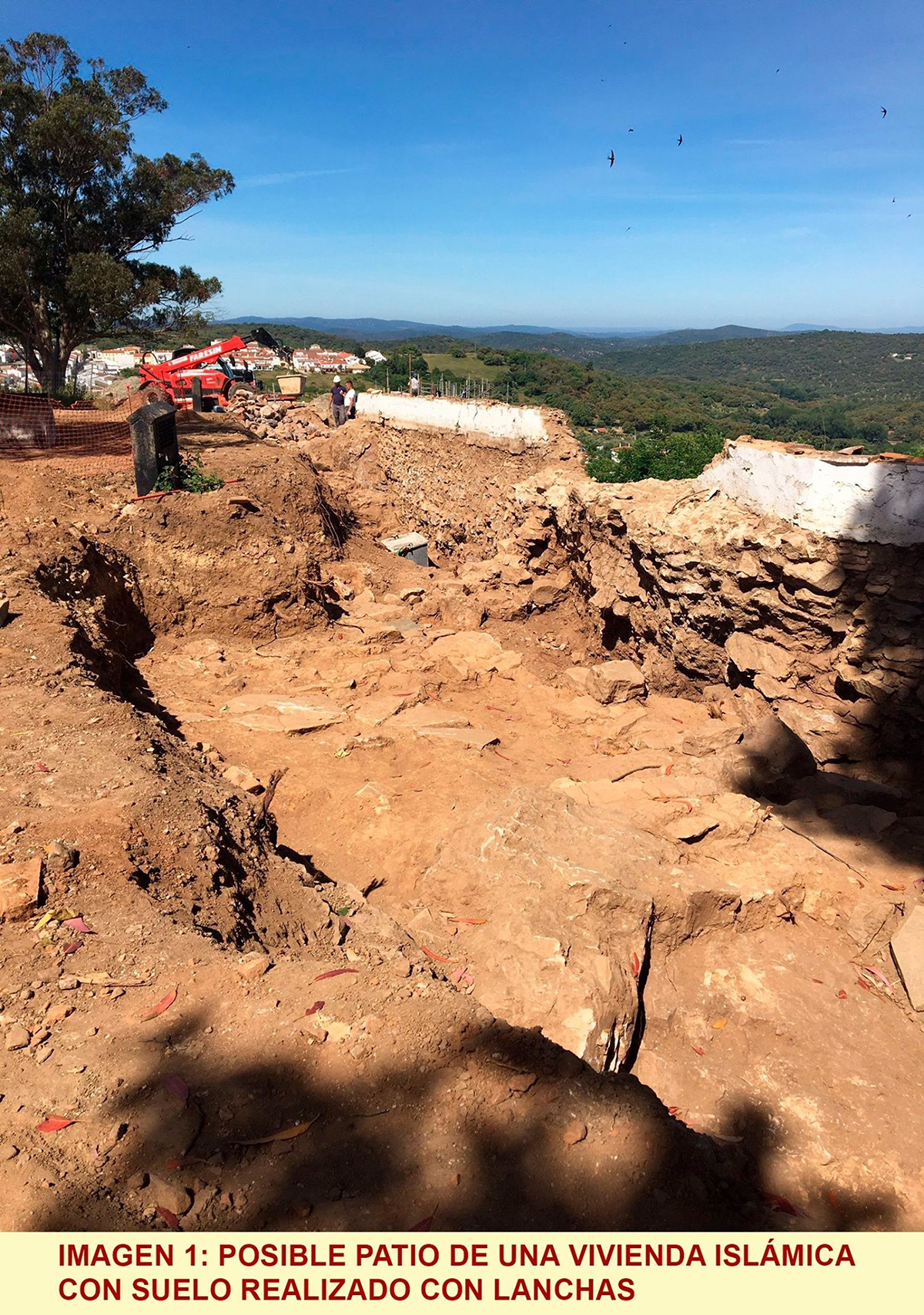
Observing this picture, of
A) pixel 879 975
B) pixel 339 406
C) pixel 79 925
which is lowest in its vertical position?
pixel 879 975

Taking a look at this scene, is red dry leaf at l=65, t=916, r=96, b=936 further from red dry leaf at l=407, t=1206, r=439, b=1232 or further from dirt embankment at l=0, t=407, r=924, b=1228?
red dry leaf at l=407, t=1206, r=439, b=1232

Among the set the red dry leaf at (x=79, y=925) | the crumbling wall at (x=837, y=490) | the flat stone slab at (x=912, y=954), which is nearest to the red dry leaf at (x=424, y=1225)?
the red dry leaf at (x=79, y=925)

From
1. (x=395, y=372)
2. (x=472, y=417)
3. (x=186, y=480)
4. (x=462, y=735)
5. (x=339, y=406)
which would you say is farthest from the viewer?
(x=395, y=372)

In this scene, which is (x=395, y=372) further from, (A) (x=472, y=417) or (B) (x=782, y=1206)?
(B) (x=782, y=1206)

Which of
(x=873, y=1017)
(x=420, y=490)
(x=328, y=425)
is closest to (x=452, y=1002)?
(x=873, y=1017)

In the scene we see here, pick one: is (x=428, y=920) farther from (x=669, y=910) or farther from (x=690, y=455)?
(x=690, y=455)

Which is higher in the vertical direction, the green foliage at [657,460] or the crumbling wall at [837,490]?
the crumbling wall at [837,490]

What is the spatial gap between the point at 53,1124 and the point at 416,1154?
108 centimetres

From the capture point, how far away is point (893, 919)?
14.8 ft

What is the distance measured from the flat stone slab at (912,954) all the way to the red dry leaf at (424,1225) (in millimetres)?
3514

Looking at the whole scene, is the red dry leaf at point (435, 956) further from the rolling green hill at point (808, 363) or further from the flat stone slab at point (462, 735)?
the rolling green hill at point (808, 363)

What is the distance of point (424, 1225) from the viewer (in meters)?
1.98

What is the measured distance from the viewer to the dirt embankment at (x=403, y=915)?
217 cm

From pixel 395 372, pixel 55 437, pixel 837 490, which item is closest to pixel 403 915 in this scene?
pixel 837 490
